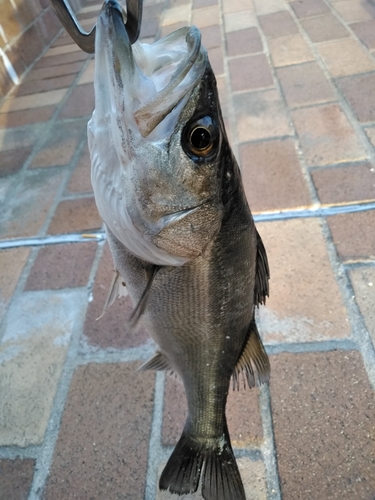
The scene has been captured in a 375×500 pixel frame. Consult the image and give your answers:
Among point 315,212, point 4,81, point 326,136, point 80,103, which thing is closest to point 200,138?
point 315,212

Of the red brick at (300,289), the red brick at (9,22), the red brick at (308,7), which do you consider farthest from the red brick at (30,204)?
the red brick at (308,7)

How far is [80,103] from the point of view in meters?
3.57

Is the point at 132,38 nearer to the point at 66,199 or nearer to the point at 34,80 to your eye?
the point at 66,199

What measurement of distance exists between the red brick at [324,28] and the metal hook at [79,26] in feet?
11.2

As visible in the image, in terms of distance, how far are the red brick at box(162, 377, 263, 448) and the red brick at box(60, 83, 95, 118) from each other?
255 centimetres

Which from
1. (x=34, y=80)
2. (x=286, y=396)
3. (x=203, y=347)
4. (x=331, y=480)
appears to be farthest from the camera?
(x=34, y=80)

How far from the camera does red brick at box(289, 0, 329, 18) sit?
4.20 m

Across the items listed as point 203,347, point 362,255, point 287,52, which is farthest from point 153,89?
point 287,52

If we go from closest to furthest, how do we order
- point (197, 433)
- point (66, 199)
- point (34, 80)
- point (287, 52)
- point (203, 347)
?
point (203, 347) → point (197, 433) → point (66, 199) → point (287, 52) → point (34, 80)

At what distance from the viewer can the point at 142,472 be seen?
1422 mm

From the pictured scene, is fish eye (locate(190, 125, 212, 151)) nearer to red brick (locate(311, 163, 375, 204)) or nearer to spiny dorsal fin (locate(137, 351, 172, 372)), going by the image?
spiny dorsal fin (locate(137, 351, 172, 372))

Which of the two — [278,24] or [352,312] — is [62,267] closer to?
[352,312]

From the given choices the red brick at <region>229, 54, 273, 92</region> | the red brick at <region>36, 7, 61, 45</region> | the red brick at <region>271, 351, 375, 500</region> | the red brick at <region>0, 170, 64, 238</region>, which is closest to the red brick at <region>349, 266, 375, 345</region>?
the red brick at <region>271, 351, 375, 500</region>

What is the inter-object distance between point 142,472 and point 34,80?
3.90 metres
